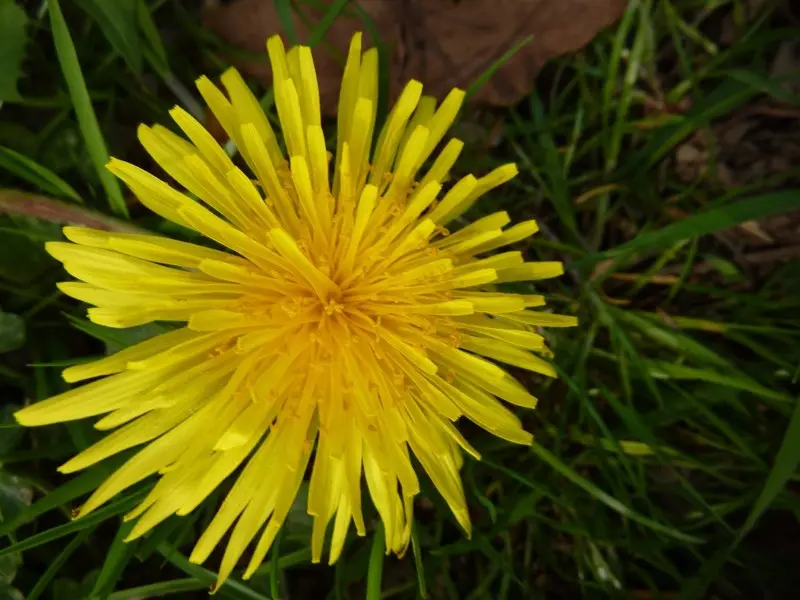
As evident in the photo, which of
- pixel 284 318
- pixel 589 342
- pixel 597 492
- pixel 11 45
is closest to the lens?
pixel 284 318

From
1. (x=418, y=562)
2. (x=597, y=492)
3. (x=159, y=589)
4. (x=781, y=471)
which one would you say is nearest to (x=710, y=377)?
(x=781, y=471)

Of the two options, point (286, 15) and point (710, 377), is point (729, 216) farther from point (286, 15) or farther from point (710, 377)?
point (286, 15)

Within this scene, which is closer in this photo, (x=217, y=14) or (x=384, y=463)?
(x=384, y=463)

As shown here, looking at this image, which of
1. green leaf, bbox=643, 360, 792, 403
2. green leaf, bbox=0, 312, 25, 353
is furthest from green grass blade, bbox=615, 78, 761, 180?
green leaf, bbox=0, 312, 25, 353

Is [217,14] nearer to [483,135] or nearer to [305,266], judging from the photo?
[483,135]

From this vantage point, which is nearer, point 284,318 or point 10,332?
point 284,318

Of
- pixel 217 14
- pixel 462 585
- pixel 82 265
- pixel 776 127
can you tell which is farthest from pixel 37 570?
pixel 776 127
